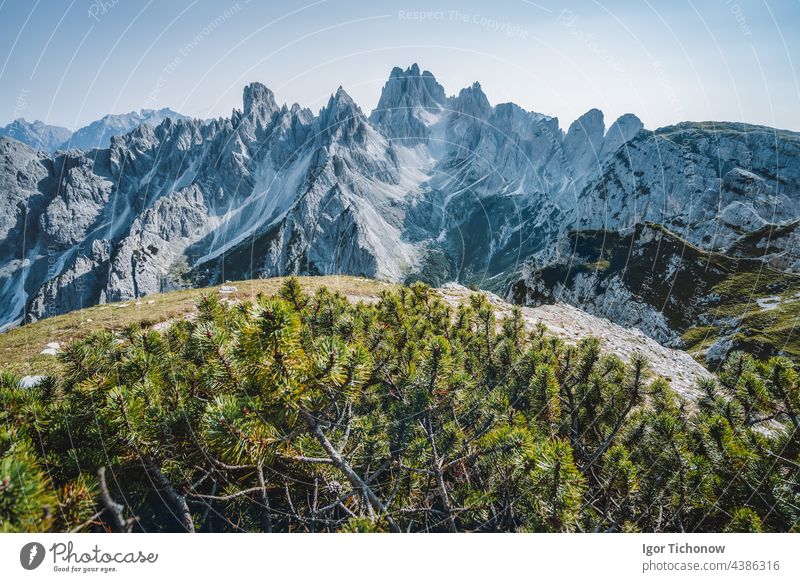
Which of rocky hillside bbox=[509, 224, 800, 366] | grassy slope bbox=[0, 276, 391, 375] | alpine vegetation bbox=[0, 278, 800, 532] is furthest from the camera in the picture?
rocky hillside bbox=[509, 224, 800, 366]

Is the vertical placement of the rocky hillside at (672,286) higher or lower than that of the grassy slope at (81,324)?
lower

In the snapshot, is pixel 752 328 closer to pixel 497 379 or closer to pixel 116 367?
pixel 497 379

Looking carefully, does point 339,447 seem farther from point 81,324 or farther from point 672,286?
point 672,286

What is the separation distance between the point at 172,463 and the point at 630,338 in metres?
25.2

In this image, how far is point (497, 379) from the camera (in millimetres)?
6801

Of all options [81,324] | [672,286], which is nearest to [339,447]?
[81,324]

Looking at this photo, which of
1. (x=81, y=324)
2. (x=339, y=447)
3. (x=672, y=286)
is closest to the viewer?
(x=339, y=447)

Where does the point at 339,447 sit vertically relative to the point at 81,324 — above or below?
below

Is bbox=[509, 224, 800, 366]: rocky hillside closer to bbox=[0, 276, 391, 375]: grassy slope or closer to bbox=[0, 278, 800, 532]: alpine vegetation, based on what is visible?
bbox=[0, 276, 391, 375]: grassy slope

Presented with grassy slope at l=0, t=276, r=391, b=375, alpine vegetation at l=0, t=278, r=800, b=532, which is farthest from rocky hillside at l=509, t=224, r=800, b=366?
alpine vegetation at l=0, t=278, r=800, b=532

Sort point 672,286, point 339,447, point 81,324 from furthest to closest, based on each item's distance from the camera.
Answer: point 672,286
point 81,324
point 339,447

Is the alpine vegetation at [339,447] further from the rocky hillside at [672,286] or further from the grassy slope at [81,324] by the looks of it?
the rocky hillside at [672,286]

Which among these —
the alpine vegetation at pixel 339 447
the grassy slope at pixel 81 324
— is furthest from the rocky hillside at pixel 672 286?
the alpine vegetation at pixel 339 447
